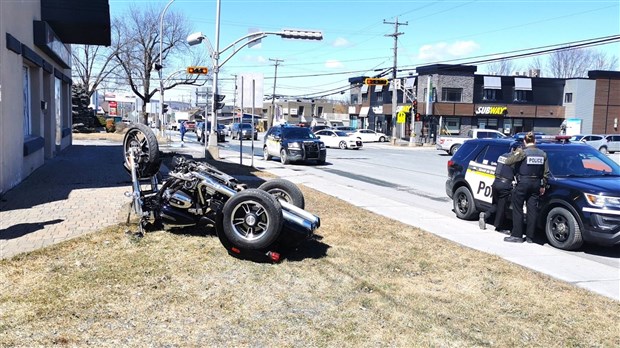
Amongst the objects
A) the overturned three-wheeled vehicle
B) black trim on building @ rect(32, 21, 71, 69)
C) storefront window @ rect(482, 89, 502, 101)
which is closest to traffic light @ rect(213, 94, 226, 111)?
black trim on building @ rect(32, 21, 71, 69)

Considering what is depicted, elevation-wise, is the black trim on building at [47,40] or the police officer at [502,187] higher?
the black trim on building at [47,40]

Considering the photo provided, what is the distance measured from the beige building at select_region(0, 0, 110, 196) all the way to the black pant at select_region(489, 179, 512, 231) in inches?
365

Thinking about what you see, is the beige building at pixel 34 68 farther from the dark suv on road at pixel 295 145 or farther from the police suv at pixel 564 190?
the police suv at pixel 564 190

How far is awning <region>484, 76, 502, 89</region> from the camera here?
60.3m

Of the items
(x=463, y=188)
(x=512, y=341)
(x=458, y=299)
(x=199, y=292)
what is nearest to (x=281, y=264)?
(x=199, y=292)

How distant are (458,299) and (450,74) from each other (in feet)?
183

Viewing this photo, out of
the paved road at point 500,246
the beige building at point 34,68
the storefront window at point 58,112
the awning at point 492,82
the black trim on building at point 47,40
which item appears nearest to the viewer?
the paved road at point 500,246

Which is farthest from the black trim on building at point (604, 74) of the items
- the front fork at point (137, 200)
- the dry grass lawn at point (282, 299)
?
the front fork at point (137, 200)

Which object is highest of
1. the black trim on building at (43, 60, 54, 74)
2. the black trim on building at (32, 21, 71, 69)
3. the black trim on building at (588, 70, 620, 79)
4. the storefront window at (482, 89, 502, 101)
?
the black trim on building at (588, 70, 620, 79)

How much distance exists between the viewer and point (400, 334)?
4.65 metres

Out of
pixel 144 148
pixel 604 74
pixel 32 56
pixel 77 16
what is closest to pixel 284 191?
pixel 144 148

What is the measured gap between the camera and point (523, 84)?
61.0m

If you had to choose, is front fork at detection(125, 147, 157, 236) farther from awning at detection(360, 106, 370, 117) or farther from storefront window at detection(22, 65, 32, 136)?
awning at detection(360, 106, 370, 117)

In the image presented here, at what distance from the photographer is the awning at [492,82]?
2375 inches
